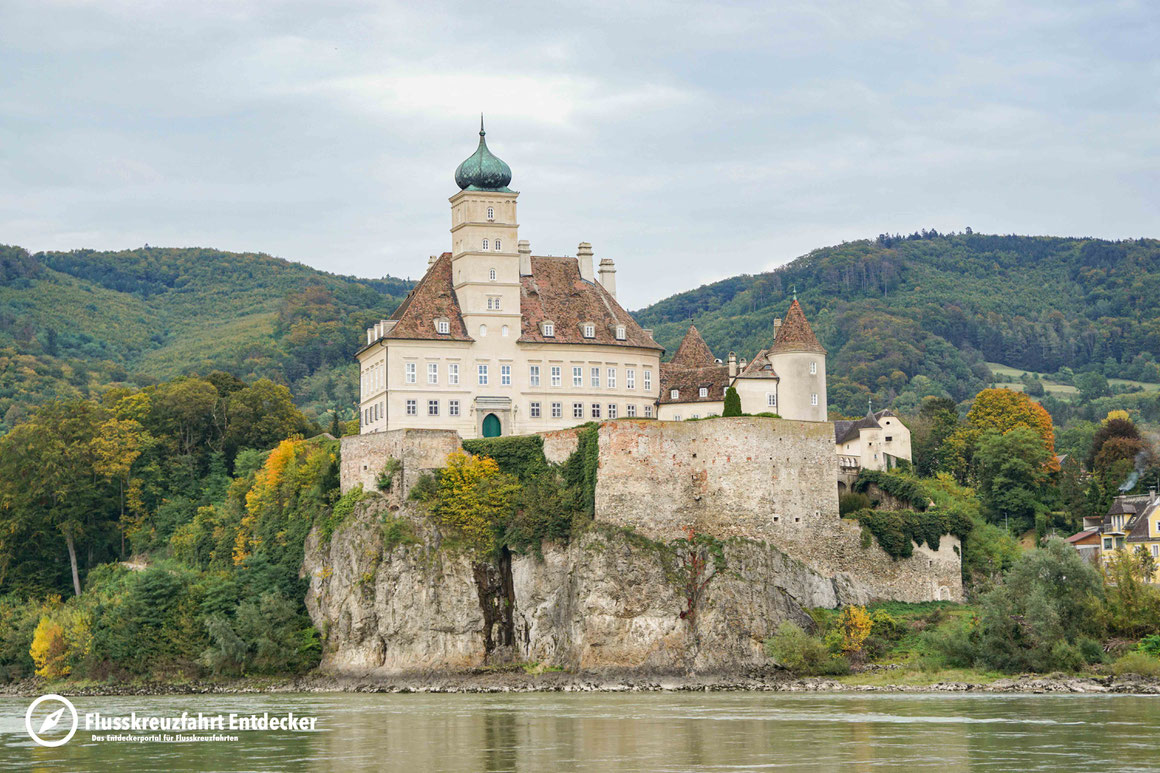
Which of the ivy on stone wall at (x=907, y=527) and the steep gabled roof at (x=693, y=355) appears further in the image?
the steep gabled roof at (x=693, y=355)

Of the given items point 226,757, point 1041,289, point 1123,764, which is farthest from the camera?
point 1041,289

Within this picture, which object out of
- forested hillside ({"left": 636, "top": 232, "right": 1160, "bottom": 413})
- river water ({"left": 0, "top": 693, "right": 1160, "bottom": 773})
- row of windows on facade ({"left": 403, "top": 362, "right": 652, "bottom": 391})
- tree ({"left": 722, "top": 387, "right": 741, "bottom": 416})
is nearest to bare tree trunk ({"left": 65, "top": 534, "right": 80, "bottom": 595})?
row of windows on facade ({"left": 403, "top": 362, "right": 652, "bottom": 391})

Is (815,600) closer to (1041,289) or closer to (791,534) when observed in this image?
(791,534)

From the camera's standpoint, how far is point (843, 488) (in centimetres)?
7031

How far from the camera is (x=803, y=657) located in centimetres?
6038

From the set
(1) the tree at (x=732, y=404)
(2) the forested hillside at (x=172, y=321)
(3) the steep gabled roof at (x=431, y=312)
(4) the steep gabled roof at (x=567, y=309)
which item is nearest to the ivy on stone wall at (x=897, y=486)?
(1) the tree at (x=732, y=404)

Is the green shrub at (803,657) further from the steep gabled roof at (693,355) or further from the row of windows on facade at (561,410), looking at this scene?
the steep gabled roof at (693,355)

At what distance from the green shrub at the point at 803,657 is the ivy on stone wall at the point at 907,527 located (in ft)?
22.6

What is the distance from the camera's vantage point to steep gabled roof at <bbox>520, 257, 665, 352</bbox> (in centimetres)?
7400

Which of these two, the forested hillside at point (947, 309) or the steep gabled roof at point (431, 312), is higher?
the forested hillside at point (947, 309)

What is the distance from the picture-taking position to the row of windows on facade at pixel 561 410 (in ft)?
233

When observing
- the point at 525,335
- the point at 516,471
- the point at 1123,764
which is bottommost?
the point at 1123,764

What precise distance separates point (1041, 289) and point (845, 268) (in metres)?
27.8

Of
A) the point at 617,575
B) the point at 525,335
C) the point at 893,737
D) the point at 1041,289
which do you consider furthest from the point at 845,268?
the point at 893,737
